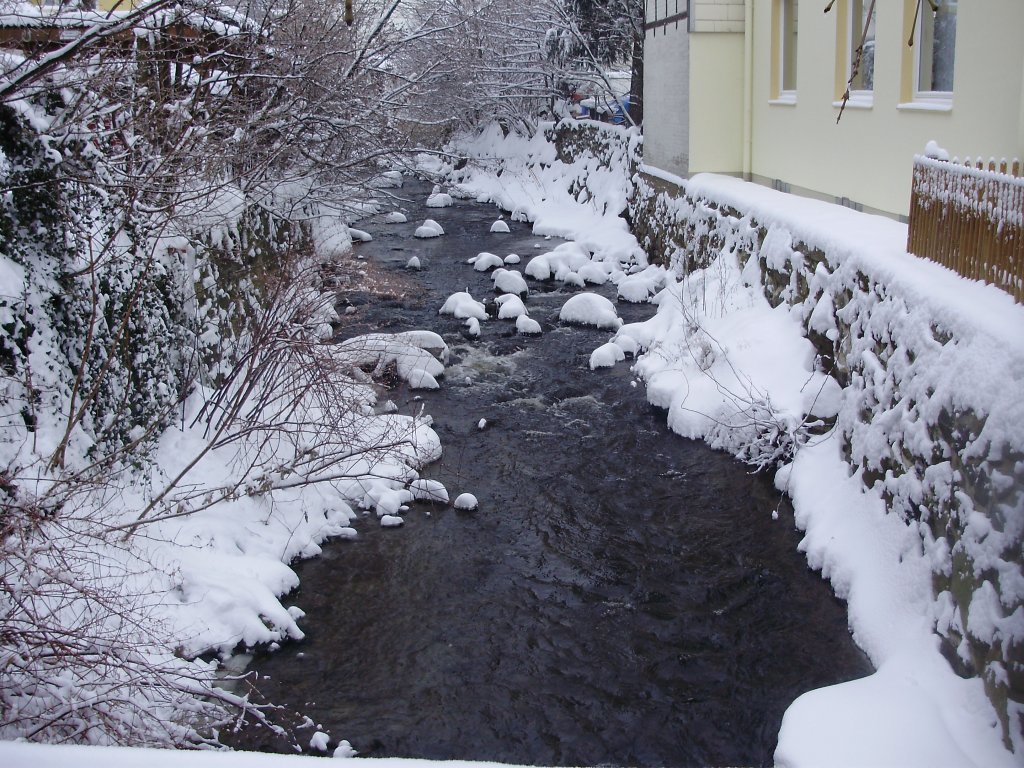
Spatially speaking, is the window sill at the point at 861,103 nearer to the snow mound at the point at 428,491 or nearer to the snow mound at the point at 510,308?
the snow mound at the point at 510,308

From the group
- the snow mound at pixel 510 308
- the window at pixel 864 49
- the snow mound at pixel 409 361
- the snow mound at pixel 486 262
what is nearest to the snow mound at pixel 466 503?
the snow mound at pixel 409 361

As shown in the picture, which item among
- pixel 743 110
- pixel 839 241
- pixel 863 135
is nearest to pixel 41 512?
pixel 839 241

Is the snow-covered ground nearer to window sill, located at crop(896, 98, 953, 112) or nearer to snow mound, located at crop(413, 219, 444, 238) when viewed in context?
window sill, located at crop(896, 98, 953, 112)

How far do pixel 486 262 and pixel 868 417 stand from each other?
10409 mm

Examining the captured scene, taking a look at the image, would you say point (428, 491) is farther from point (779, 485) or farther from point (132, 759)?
point (132, 759)

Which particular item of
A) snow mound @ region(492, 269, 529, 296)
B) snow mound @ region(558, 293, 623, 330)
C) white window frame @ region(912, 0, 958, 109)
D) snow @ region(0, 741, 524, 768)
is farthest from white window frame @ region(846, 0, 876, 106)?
snow @ region(0, 741, 524, 768)

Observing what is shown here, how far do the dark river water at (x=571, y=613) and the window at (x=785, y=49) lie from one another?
6.49 metres

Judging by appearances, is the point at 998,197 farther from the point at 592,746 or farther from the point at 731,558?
the point at 592,746

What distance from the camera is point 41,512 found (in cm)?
449

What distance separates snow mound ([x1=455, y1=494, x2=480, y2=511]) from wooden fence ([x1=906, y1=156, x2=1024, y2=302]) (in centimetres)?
394

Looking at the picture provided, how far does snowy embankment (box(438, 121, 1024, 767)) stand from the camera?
14.9 feet

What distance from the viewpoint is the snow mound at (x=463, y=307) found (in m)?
13.5

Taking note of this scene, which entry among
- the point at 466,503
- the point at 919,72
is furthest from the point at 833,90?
the point at 466,503

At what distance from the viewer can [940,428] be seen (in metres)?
5.62
